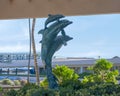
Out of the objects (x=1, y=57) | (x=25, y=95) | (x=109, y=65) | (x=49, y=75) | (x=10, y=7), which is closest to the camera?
(x=25, y=95)

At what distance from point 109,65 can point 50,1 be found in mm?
2457

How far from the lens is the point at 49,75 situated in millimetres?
2814

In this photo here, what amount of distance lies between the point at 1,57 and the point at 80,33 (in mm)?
6308

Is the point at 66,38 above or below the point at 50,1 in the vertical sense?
below

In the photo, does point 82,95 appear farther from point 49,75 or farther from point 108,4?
point 108,4

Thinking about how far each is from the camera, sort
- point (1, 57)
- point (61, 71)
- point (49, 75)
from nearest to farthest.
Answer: point (49, 75) < point (61, 71) < point (1, 57)

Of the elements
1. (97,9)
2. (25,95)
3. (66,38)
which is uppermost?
(97,9)

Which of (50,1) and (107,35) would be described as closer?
(50,1)

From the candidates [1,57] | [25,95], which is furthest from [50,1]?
[1,57]

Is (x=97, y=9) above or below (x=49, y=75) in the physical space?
above

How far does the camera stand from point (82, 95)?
1.94m

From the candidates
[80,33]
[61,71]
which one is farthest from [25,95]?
[80,33]

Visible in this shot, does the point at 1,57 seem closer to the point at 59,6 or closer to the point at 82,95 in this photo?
the point at 59,6

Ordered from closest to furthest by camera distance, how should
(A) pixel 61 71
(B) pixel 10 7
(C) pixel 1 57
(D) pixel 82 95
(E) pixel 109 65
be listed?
(D) pixel 82 95, (B) pixel 10 7, (A) pixel 61 71, (E) pixel 109 65, (C) pixel 1 57
